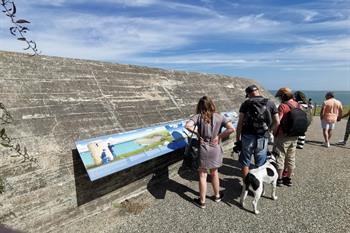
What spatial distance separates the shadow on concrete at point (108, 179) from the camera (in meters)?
5.51

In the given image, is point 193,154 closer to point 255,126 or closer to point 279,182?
point 255,126

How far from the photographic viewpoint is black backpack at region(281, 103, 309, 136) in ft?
21.6

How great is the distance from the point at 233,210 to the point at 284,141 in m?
2.03

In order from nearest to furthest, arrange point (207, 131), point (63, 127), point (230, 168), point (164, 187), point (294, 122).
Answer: point (63, 127) → point (207, 131) → point (294, 122) → point (164, 187) → point (230, 168)

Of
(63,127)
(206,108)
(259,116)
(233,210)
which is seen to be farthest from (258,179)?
(63,127)

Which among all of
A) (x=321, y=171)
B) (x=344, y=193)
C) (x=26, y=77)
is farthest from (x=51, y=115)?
(x=321, y=171)

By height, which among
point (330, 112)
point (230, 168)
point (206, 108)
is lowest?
point (230, 168)

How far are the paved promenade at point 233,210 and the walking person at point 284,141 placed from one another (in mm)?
508

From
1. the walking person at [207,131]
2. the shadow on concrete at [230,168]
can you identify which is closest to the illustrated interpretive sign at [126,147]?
the walking person at [207,131]

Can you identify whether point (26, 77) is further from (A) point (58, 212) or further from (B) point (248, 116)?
(B) point (248, 116)

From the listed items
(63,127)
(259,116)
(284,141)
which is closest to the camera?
(63,127)

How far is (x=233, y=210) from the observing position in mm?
5918

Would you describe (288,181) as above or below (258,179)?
below

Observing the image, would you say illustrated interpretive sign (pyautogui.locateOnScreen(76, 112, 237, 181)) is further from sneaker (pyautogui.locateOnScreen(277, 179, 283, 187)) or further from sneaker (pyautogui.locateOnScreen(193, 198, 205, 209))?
sneaker (pyautogui.locateOnScreen(277, 179, 283, 187))
